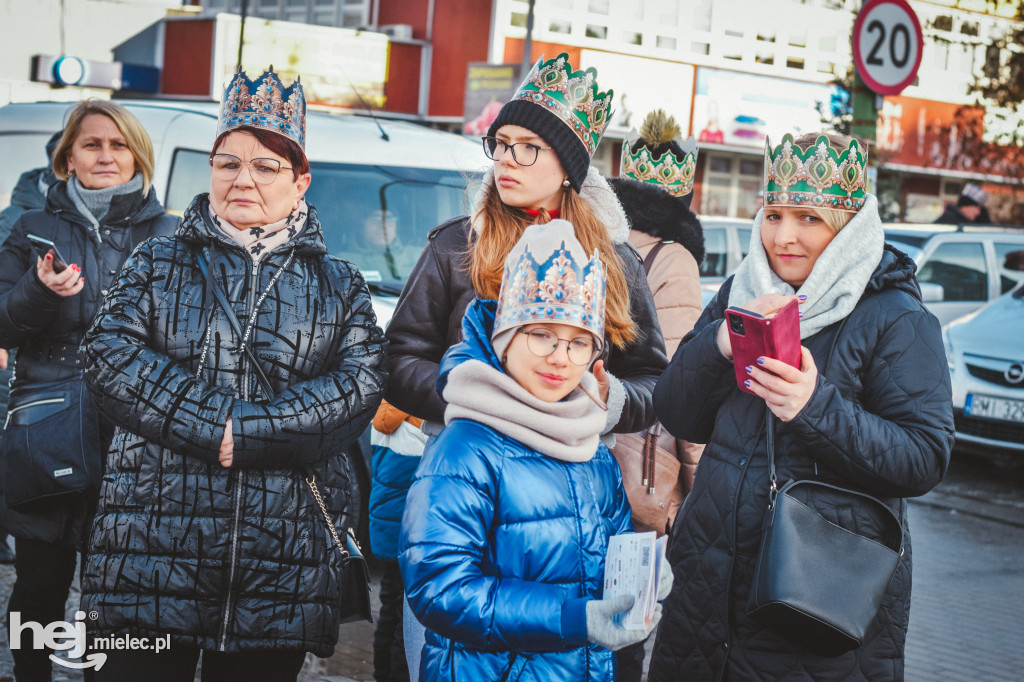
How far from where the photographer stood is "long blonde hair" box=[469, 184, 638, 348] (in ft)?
11.1

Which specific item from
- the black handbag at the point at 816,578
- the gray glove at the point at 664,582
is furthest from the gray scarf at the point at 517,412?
the black handbag at the point at 816,578

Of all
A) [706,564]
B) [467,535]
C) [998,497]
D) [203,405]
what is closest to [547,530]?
[467,535]

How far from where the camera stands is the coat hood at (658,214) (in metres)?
4.62

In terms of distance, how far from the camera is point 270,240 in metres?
3.18

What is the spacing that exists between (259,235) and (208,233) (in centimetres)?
14

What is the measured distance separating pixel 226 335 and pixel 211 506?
0.44m

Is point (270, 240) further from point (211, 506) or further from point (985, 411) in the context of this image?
point (985, 411)

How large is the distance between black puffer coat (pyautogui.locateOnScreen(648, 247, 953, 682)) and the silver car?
6567 millimetres

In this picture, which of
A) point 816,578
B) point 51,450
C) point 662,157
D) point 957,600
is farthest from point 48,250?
point 957,600

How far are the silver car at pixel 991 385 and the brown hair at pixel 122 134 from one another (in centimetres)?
671

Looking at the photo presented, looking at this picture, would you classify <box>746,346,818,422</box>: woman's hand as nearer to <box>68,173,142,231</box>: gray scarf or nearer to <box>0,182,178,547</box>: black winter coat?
<box>0,182,178,547</box>: black winter coat

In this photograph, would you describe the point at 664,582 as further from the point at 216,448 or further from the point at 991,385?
the point at 991,385

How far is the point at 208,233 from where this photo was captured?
3094 millimetres

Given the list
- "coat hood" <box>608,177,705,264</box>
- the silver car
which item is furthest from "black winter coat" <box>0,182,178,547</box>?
the silver car
